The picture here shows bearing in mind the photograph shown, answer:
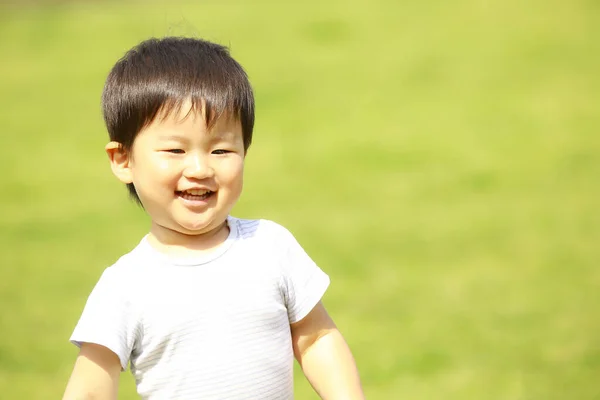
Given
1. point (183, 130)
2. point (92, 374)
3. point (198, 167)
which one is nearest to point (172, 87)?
point (183, 130)

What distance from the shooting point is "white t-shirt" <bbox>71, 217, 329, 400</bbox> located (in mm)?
2445

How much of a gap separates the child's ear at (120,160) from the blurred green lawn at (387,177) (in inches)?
29.5

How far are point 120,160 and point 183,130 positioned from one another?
276mm

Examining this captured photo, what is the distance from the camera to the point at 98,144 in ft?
32.6

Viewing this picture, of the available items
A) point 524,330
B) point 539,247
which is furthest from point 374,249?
point 524,330

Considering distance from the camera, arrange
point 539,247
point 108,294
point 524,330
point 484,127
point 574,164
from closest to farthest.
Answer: point 108,294 → point 524,330 → point 539,247 → point 574,164 → point 484,127

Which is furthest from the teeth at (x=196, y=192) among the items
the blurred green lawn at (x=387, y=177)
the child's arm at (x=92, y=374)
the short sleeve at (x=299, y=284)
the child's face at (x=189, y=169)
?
the blurred green lawn at (x=387, y=177)

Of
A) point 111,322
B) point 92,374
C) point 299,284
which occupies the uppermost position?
point 299,284

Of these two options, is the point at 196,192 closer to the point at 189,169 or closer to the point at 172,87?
the point at 189,169

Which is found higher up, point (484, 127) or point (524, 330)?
point (484, 127)

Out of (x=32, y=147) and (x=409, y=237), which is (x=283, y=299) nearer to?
(x=409, y=237)

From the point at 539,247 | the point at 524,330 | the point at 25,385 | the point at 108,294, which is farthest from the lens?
the point at 539,247

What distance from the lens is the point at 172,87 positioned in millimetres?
2498

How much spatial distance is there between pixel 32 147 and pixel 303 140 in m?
2.75
